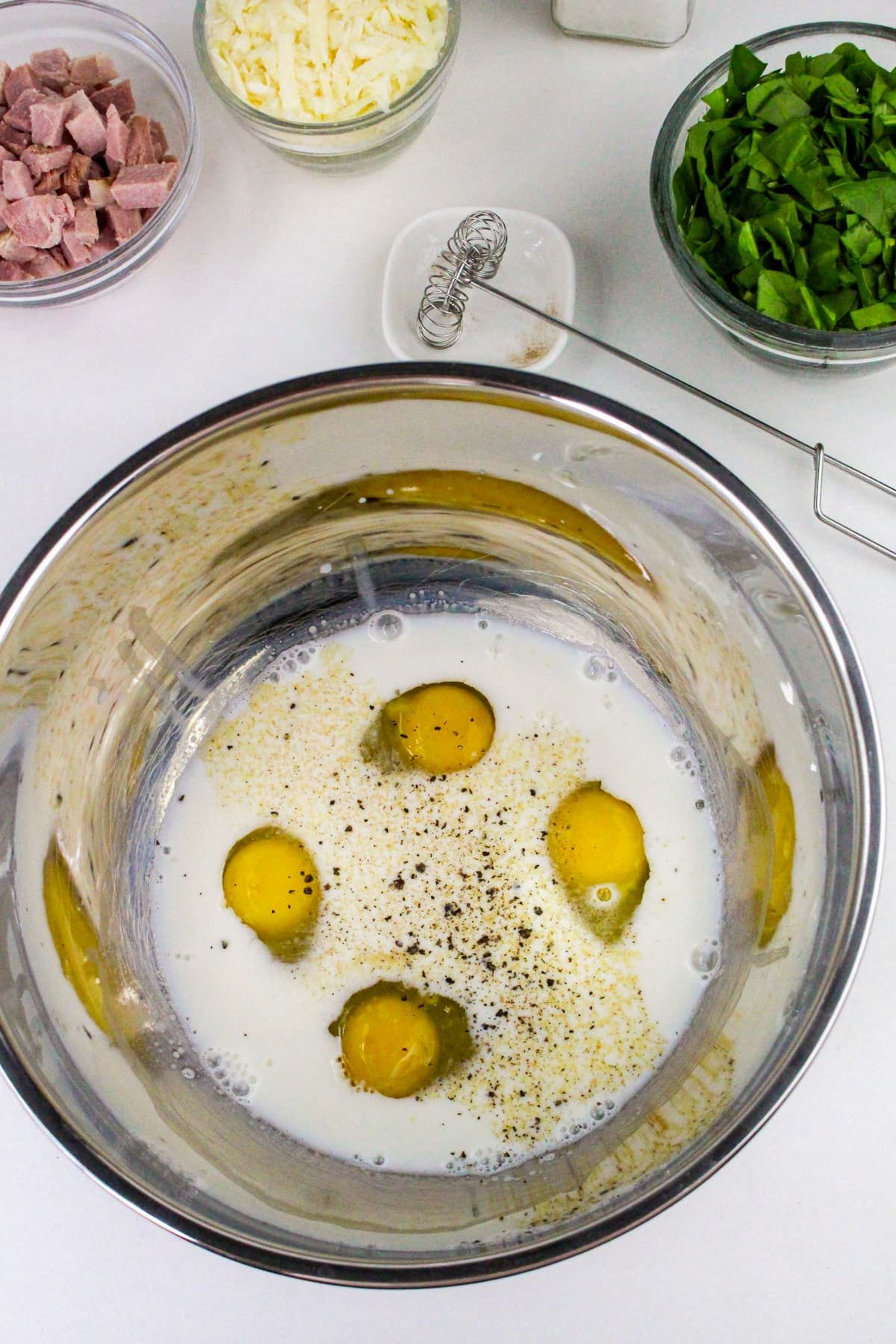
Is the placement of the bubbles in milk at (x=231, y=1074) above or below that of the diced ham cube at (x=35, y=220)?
below

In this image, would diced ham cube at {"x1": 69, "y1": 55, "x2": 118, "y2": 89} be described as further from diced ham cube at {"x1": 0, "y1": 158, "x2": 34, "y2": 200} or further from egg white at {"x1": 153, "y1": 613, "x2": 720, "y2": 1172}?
egg white at {"x1": 153, "y1": 613, "x2": 720, "y2": 1172}

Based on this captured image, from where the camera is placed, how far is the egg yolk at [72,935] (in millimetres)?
945

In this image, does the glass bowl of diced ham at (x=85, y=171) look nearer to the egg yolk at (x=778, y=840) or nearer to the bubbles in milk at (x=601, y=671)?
the bubbles in milk at (x=601, y=671)

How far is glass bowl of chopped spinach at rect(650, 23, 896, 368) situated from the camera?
2.91ft

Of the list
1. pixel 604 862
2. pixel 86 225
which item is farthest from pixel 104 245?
pixel 604 862

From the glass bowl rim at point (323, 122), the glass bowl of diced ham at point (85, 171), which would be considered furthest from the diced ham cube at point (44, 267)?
the glass bowl rim at point (323, 122)

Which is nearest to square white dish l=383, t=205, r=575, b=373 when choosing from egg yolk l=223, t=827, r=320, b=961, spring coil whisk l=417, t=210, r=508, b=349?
spring coil whisk l=417, t=210, r=508, b=349

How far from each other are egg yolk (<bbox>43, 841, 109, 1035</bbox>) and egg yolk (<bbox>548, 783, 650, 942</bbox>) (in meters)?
0.42

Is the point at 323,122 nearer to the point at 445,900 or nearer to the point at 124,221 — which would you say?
the point at 124,221

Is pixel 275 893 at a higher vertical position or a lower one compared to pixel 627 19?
lower

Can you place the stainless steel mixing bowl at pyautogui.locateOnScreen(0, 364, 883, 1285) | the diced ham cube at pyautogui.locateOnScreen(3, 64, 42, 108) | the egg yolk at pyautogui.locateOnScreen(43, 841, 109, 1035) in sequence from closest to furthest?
the stainless steel mixing bowl at pyautogui.locateOnScreen(0, 364, 883, 1285) < the egg yolk at pyautogui.locateOnScreen(43, 841, 109, 1035) < the diced ham cube at pyautogui.locateOnScreen(3, 64, 42, 108)

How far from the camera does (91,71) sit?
1.06 metres

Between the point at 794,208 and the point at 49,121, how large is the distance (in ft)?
2.13

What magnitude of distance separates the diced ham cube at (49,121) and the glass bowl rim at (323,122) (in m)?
0.13
